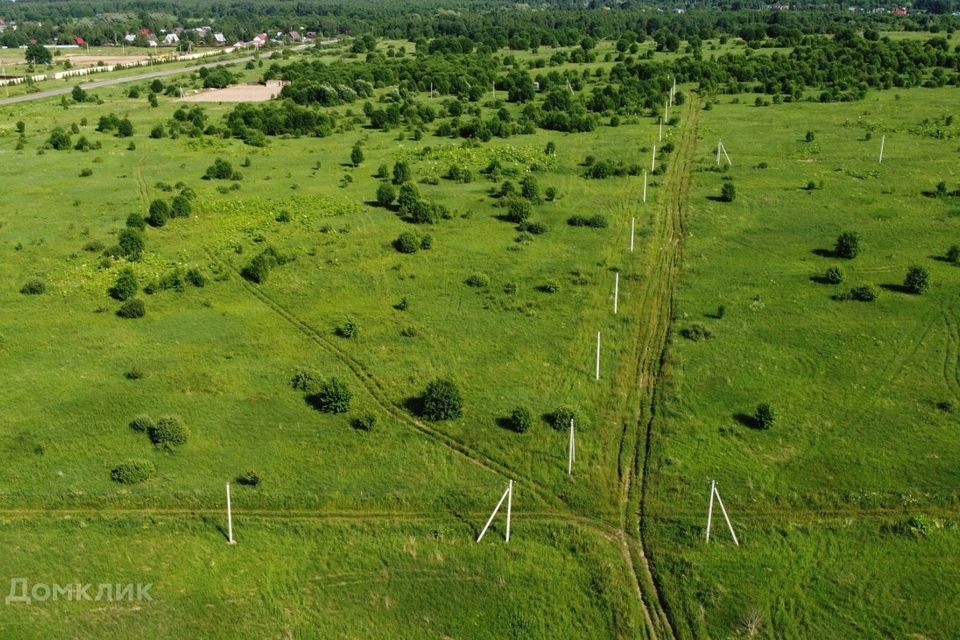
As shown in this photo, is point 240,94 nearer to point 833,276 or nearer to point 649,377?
point 833,276

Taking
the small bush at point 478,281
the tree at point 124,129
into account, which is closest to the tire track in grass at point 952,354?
the small bush at point 478,281

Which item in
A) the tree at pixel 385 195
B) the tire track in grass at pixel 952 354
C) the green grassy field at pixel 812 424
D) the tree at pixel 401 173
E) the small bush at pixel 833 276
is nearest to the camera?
the green grassy field at pixel 812 424

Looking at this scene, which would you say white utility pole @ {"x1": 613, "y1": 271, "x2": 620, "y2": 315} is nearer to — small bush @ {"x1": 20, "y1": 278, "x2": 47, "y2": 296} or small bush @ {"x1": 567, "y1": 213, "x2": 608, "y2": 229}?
small bush @ {"x1": 567, "y1": 213, "x2": 608, "y2": 229}

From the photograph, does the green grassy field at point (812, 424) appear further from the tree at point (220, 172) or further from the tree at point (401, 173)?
the tree at point (220, 172)

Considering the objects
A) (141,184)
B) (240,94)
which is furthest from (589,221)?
(240,94)

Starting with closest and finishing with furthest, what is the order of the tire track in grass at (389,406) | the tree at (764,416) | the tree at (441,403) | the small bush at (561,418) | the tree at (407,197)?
the tire track in grass at (389,406)
the tree at (764,416)
the small bush at (561,418)
the tree at (441,403)
the tree at (407,197)

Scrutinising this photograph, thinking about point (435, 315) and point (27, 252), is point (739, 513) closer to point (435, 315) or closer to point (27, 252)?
point (435, 315)

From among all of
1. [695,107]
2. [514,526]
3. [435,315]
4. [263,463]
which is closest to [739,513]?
[514,526]
